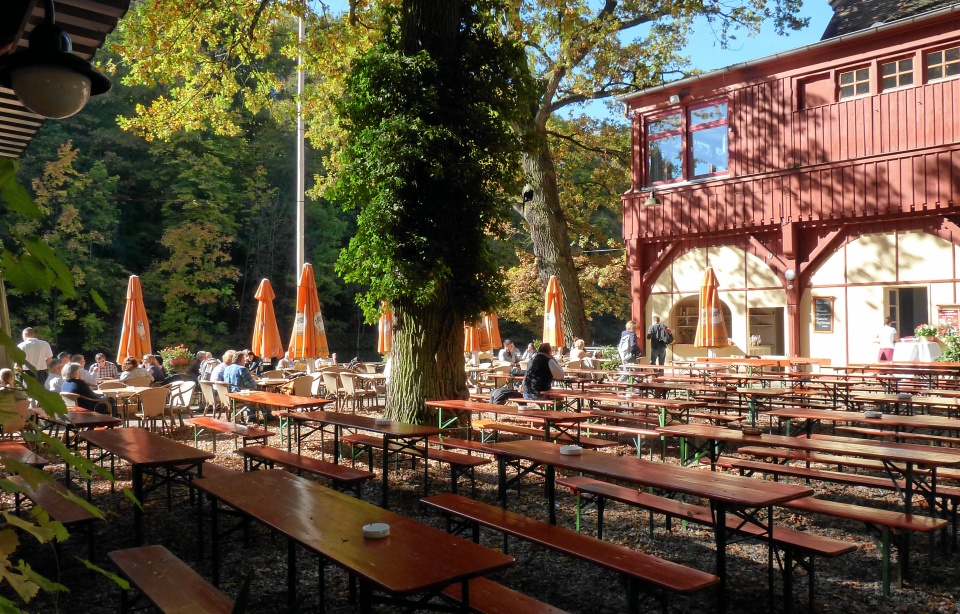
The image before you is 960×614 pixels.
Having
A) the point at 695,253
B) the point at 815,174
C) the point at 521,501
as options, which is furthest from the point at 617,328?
the point at 521,501

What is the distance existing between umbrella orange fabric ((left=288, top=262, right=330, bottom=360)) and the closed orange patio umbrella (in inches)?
305

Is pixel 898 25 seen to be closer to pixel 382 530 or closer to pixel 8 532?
pixel 382 530

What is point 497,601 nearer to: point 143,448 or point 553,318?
point 143,448

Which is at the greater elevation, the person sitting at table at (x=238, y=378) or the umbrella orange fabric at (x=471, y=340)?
the umbrella orange fabric at (x=471, y=340)

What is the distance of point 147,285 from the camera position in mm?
32656

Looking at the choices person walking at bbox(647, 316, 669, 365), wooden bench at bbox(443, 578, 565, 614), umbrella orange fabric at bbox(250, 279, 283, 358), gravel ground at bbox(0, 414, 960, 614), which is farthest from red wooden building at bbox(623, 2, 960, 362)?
wooden bench at bbox(443, 578, 565, 614)

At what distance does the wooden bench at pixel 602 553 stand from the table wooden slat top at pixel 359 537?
742mm

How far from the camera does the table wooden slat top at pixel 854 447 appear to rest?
5.01 meters

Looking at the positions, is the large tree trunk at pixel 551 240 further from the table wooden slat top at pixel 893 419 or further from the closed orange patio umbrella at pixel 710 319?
the table wooden slat top at pixel 893 419

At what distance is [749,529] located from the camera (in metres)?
5.27

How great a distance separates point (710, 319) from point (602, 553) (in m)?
12.9

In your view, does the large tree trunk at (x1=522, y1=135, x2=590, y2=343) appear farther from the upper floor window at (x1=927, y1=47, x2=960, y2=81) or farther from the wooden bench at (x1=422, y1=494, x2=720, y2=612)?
the wooden bench at (x1=422, y1=494, x2=720, y2=612)

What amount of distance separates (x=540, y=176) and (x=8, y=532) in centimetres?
1947

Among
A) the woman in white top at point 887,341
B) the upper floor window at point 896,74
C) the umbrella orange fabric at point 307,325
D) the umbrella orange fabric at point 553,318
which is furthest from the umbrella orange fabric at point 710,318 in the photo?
the umbrella orange fabric at point 307,325
